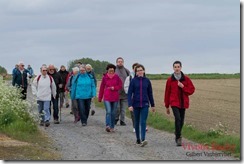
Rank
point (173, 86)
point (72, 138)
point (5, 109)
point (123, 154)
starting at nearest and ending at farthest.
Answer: point (123, 154) < point (173, 86) < point (72, 138) < point (5, 109)

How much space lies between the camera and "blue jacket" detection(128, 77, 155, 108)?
49.1 feet

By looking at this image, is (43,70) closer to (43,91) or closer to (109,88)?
(43,91)

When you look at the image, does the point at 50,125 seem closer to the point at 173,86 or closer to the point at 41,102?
the point at 41,102

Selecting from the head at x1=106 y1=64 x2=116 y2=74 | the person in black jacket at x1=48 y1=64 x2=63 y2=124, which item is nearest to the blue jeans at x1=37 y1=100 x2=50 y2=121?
the person in black jacket at x1=48 y1=64 x2=63 y2=124

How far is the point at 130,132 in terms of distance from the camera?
1767 cm

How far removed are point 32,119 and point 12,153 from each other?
473cm

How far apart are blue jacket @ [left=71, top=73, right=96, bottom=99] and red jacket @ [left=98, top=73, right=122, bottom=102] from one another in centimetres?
177

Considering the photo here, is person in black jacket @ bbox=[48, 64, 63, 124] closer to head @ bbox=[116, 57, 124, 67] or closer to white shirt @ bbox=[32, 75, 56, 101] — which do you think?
white shirt @ bbox=[32, 75, 56, 101]

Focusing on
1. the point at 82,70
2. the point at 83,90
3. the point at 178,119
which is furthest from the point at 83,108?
the point at 178,119

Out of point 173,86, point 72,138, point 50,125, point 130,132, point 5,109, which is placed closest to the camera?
point 173,86

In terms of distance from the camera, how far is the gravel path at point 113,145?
13.1 metres

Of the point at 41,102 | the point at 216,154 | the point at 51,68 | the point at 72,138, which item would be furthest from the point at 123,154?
the point at 51,68

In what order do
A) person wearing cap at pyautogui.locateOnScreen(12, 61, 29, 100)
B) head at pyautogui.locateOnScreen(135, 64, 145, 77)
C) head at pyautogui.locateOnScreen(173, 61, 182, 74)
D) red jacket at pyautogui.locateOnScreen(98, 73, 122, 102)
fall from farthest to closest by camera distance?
person wearing cap at pyautogui.locateOnScreen(12, 61, 29, 100)
red jacket at pyautogui.locateOnScreen(98, 73, 122, 102)
head at pyautogui.locateOnScreen(135, 64, 145, 77)
head at pyautogui.locateOnScreen(173, 61, 182, 74)

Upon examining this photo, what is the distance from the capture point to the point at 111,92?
59.0 ft
